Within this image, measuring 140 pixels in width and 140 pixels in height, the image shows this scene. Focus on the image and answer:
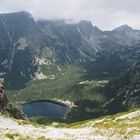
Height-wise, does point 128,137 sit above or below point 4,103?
above

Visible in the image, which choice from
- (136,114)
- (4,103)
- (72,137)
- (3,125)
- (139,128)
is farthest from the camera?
(4,103)

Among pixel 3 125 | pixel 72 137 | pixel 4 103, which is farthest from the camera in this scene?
pixel 4 103

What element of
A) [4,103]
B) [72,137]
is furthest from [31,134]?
[4,103]

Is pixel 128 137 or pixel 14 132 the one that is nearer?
pixel 128 137

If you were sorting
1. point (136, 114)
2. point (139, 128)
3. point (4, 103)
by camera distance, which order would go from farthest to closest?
point (4, 103) → point (136, 114) → point (139, 128)

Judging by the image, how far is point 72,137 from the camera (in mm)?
59938

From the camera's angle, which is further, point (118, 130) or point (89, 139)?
point (118, 130)

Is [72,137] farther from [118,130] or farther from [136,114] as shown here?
[136,114]

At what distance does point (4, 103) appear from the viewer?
118 metres

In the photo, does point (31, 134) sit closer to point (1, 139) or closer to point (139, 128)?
point (1, 139)

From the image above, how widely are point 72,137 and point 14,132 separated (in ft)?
36.4

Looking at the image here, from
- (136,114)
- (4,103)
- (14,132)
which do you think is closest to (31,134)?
(14,132)

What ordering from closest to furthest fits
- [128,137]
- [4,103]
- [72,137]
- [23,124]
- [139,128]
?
[128,137]
[72,137]
[139,128]
[23,124]
[4,103]

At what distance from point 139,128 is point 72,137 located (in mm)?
14106
